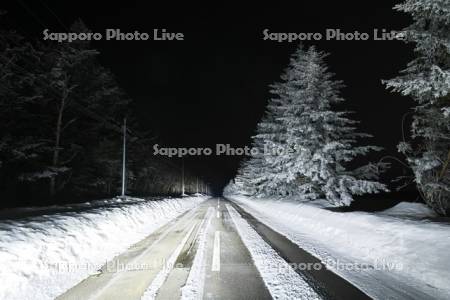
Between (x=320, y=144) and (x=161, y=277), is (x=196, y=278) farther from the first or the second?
(x=320, y=144)

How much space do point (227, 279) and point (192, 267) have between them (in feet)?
3.63

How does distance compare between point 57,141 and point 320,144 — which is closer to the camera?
point 320,144

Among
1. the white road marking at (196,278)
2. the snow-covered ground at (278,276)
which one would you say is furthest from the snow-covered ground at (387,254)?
the white road marking at (196,278)

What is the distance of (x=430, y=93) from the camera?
8633 millimetres

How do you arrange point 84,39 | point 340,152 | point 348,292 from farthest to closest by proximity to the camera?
point 84,39, point 340,152, point 348,292

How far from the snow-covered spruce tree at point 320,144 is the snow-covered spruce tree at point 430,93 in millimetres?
5740

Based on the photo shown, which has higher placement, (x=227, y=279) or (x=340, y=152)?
(x=340, y=152)

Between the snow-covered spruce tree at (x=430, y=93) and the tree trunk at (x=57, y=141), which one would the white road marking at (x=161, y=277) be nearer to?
the snow-covered spruce tree at (x=430, y=93)

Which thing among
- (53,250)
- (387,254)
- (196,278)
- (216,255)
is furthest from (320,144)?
(53,250)

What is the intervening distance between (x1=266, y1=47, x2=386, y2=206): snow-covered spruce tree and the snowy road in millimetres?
11058

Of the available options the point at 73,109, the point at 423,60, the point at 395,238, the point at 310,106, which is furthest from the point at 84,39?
the point at 395,238

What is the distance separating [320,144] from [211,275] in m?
15.6

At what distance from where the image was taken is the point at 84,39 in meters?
23.2

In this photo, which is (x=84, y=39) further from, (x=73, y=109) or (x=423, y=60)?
(x=423, y=60)
